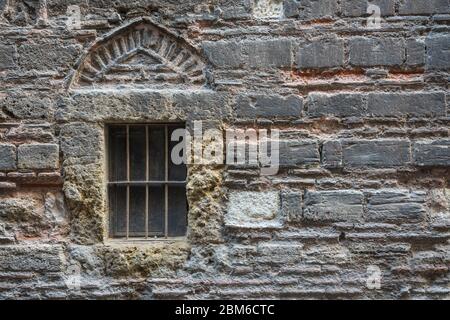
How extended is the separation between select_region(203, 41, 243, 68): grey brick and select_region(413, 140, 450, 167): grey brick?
127cm

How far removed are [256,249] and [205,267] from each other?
13.8 inches

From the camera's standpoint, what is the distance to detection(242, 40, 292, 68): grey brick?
3.51 m

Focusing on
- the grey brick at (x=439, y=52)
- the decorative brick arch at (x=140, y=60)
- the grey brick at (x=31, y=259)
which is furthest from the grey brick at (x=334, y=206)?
the grey brick at (x=31, y=259)

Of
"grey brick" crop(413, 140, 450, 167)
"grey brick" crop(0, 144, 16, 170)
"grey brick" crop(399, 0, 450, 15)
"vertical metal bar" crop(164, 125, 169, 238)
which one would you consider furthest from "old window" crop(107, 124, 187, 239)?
"grey brick" crop(399, 0, 450, 15)

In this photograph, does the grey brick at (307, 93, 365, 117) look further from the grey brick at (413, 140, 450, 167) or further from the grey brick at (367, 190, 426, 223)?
the grey brick at (367, 190, 426, 223)

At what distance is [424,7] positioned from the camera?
3463 millimetres

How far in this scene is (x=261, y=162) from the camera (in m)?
3.48

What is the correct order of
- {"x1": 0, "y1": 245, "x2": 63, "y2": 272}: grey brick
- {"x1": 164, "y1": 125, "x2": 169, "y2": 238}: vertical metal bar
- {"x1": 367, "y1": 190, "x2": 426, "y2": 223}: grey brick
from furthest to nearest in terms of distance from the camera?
{"x1": 164, "y1": 125, "x2": 169, "y2": 238}: vertical metal bar < {"x1": 0, "y1": 245, "x2": 63, "y2": 272}: grey brick < {"x1": 367, "y1": 190, "x2": 426, "y2": 223}: grey brick

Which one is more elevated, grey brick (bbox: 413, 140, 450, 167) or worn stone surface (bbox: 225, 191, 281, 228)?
grey brick (bbox: 413, 140, 450, 167)

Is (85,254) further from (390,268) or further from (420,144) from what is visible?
(420,144)

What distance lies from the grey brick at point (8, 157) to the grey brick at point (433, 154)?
2.57 meters

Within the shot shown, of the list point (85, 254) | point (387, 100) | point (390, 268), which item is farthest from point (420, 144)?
point (85, 254)

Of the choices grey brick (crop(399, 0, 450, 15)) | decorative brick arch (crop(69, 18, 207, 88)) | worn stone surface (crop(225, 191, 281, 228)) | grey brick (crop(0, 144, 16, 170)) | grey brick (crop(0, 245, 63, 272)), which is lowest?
grey brick (crop(0, 245, 63, 272))

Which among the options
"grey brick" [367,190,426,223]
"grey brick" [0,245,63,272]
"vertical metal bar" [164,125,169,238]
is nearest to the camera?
"grey brick" [367,190,426,223]
